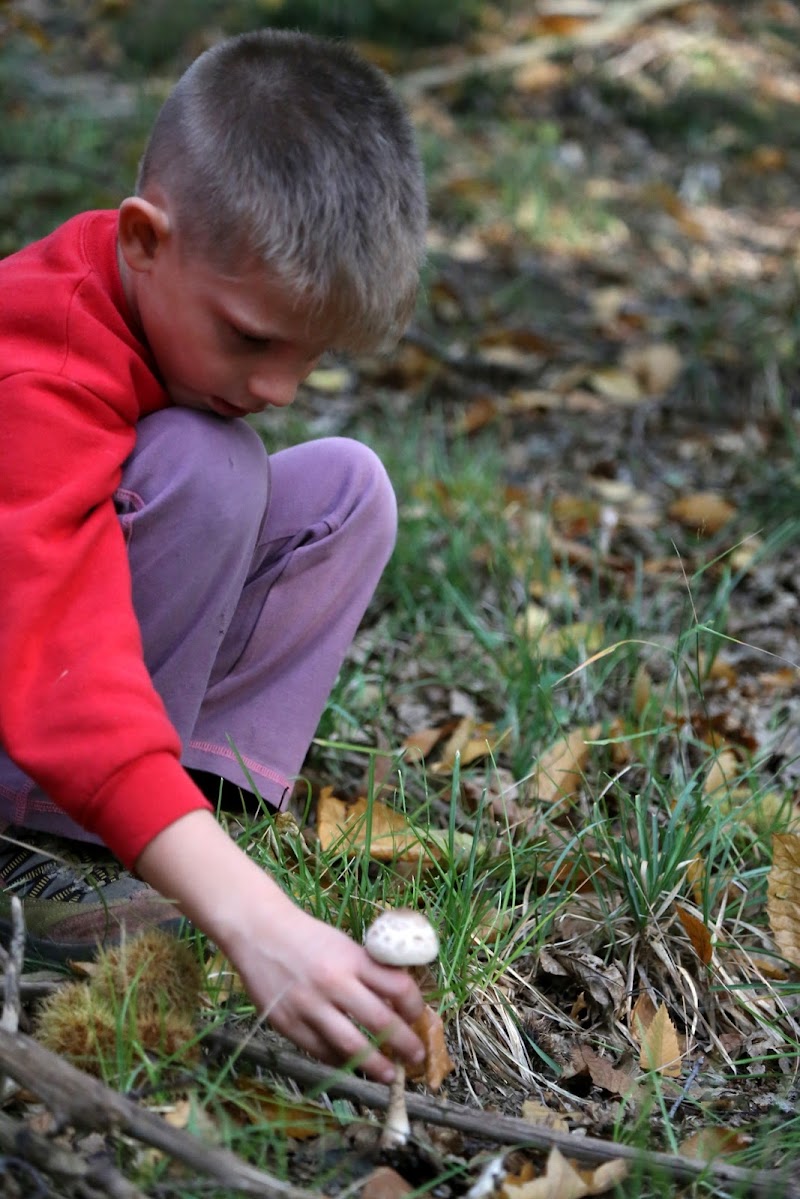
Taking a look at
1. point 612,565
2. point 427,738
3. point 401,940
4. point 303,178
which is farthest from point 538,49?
point 401,940

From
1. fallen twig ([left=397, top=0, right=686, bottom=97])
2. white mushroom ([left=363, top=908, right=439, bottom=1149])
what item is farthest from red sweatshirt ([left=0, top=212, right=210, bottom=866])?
fallen twig ([left=397, top=0, right=686, bottom=97])

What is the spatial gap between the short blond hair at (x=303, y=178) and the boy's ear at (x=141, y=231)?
0.03m

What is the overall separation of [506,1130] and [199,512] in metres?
0.84

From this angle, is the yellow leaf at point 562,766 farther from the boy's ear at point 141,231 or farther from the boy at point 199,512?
the boy's ear at point 141,231

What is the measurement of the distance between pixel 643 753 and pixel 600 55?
5643mm

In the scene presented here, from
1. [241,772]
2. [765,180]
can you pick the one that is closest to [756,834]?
[241,772]

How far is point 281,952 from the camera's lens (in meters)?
1.23

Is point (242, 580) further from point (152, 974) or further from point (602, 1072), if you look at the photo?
point (602, 1072)

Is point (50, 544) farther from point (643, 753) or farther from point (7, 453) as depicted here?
point (643, 753)

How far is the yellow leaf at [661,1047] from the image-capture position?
5.42 feet

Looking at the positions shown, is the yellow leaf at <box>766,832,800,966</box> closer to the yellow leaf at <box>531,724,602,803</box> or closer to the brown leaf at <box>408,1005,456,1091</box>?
the yellow leaf at <box>531,724,602,803</box>

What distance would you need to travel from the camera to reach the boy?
50.0 inches

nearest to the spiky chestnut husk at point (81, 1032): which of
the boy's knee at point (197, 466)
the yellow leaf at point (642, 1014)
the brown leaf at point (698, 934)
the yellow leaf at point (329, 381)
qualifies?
the boy's knee at point (197, 466)

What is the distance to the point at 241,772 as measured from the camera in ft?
5.96
